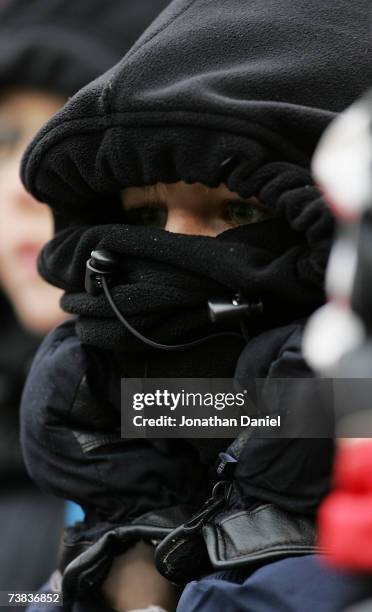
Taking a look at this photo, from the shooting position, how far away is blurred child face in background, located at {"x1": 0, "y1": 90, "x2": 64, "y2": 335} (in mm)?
1600

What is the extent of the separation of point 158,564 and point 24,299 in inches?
37.9

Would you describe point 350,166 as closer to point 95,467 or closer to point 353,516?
point 353,516

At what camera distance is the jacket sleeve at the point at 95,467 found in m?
0.88

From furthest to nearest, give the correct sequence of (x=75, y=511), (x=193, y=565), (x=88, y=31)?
1. (x=88, y=31)
2. (x=75, y=511)
3. (x=193, y=565)

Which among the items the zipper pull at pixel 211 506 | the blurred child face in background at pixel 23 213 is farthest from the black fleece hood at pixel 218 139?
the blurred child face in background at pixel 23 213

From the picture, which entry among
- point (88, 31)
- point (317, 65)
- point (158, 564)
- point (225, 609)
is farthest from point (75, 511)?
point (88, 31)

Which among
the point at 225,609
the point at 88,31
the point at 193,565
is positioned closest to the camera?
the point at 225,609

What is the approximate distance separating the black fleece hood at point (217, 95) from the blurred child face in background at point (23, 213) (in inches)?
28.6

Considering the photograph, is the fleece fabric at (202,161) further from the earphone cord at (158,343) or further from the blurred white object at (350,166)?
the blurred white object at (350,166)

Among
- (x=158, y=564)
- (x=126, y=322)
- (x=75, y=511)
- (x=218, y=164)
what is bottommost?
(x=75, y=511)

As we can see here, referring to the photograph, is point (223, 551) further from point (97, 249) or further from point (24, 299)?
point (24, 299)

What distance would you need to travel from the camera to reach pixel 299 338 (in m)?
0.71

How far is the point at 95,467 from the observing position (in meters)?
0.91

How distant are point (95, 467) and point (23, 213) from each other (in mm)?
786
